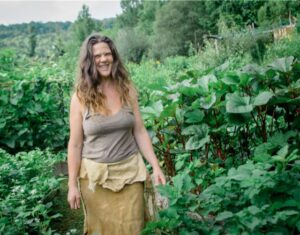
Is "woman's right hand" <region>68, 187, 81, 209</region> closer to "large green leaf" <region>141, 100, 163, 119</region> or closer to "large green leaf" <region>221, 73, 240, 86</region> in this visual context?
"large green leaf" <region>141, 100, 163, 119</region>

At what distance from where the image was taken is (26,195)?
336cm

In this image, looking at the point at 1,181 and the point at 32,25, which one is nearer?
the point at 1,181

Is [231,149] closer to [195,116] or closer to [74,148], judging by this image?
[195,116]

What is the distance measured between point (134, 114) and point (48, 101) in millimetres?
3381

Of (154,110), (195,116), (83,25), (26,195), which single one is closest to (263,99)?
(195,116)

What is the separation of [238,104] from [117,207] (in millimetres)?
947

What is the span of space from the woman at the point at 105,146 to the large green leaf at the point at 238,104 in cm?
56

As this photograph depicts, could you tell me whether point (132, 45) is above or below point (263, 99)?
below

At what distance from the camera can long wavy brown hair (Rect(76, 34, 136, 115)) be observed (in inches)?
99.7

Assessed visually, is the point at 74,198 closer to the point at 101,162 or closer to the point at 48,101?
the point at 101,162

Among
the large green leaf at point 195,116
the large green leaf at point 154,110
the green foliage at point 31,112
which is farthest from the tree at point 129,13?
the large green leaf at point 195,116

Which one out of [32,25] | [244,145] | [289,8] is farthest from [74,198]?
[32,25]

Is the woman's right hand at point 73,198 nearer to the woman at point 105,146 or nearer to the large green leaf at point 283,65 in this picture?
the woman at point 105,146

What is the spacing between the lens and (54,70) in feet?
21.6
